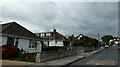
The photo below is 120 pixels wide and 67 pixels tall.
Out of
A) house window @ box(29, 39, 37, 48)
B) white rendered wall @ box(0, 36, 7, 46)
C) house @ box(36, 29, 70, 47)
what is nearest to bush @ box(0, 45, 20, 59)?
white rendered wall @ box(0, 36, 7, 46)

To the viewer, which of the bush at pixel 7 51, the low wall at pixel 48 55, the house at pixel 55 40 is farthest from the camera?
the house at pixel 55 40

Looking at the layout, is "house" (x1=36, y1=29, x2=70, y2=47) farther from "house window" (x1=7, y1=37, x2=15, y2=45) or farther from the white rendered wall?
the white rendered wall

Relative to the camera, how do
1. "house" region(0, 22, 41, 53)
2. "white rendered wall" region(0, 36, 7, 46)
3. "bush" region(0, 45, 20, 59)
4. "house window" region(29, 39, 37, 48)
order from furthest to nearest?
1. "house window" region(29, 39, 37, 48)
2. "house" region(0, 22, 41, 53)
3. "white rendered wall" region(0, 36, 7, 46)
4. "bush" region(0, 45, 20, 59)

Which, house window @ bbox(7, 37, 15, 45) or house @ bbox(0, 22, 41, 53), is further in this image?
house window @ bbox(7, 37, 15, 45)

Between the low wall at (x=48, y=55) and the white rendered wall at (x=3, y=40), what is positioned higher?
the white rendered wall at (x=3, y=40)

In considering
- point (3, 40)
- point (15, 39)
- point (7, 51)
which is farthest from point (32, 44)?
point (7, 51)

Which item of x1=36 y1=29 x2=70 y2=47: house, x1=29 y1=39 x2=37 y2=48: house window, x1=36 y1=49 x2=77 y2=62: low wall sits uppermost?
x1=36 y1=29 x2=70 y2=47: house

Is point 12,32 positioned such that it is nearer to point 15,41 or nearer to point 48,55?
point 15,41

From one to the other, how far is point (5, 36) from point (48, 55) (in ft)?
24.1

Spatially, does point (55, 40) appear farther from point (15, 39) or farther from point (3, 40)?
point (3, 40)

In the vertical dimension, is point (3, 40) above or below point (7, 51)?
above

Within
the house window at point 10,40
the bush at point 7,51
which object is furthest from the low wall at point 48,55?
the house window at point 10,40

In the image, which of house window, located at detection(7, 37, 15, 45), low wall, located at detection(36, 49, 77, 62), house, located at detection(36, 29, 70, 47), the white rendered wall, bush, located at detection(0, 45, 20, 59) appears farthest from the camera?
house, located at detection(36, 29, 70, 47)

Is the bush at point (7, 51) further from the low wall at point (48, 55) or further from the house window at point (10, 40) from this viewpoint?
the house window at point (10, 40)
